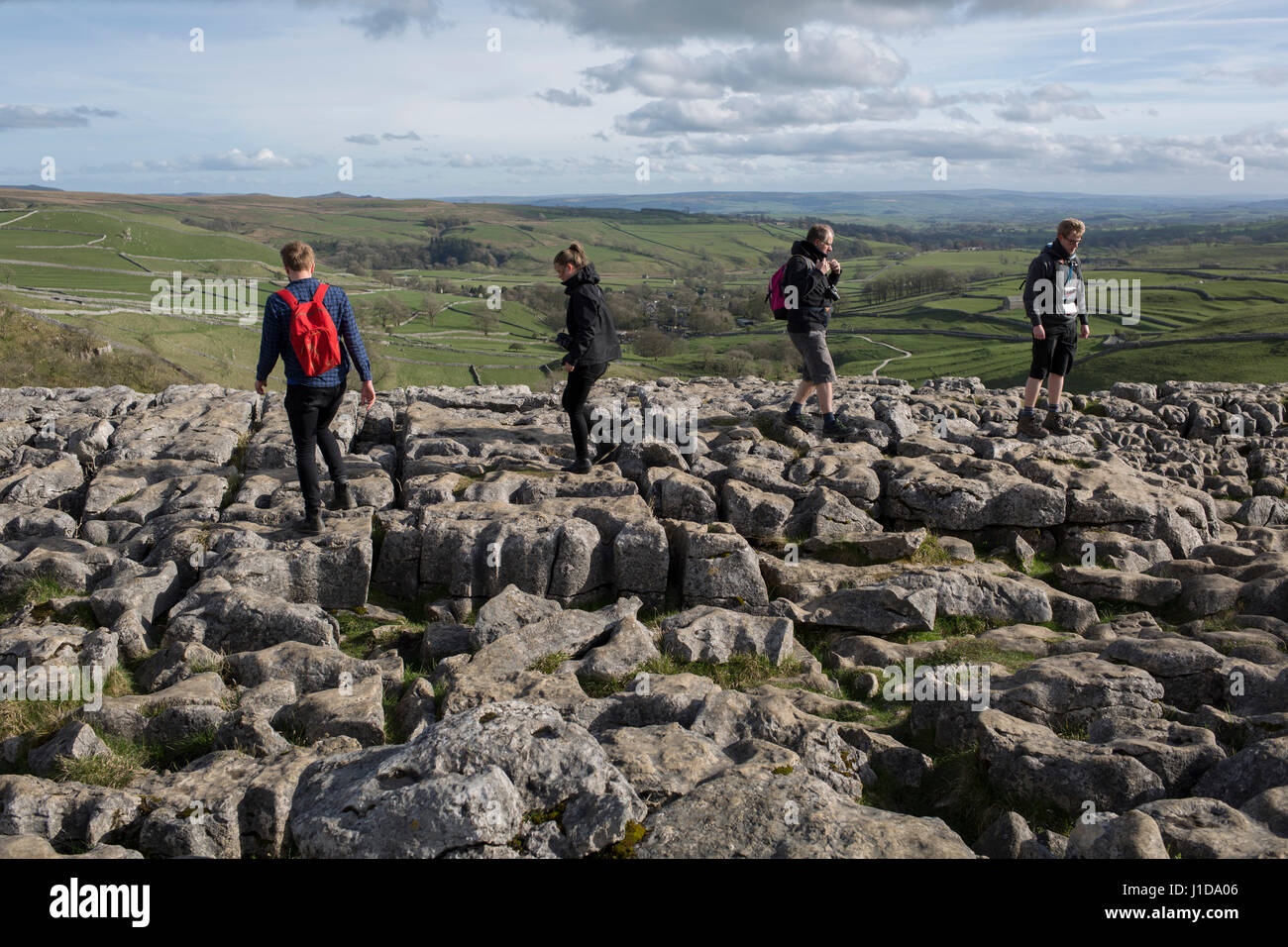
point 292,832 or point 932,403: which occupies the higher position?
point 932,403

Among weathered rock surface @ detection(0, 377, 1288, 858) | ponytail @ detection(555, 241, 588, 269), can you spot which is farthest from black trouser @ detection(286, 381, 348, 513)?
ponytail @ detection(555, 241, 588, 269)

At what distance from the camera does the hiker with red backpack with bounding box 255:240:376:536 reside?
13.3 meters

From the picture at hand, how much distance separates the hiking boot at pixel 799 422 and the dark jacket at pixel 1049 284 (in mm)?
5746

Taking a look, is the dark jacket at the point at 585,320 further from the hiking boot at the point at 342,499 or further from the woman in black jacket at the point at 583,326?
the hiking boot at the point at 342,499

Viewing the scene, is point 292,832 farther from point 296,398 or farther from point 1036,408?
point 1036,408

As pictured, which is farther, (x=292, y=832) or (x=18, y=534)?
(x=18, y=534)

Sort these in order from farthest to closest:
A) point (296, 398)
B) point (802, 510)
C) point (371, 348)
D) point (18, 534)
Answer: point (371, 348), point (802, 510), point (18, 534), point (296, 398)

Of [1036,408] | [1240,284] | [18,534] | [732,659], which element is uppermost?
[1240,284]

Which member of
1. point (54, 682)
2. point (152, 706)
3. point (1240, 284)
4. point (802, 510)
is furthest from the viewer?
point (1240, 284)

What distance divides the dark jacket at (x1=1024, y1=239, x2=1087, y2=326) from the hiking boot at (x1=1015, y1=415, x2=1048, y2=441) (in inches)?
134

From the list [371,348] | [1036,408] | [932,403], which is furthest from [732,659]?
[371,348]

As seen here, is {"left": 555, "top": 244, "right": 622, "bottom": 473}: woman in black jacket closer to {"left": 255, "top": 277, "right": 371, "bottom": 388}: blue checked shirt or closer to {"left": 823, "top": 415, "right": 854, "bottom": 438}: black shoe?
{"left": 255, "top": 277, "right": 371, "bottom": 388}: blue checked shirt

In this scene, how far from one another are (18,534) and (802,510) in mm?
15297

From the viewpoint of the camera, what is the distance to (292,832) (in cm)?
703
